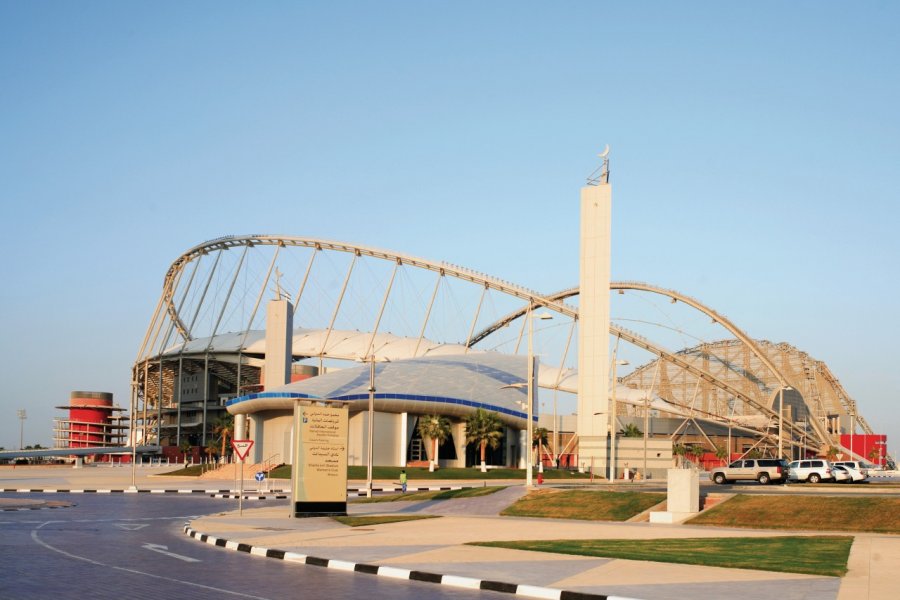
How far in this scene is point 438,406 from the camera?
104125 millimetres

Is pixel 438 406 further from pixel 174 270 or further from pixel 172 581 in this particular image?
pixel 172 581

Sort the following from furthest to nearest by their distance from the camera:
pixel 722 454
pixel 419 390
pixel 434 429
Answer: pixel 722 454
pixel 419 390
pixel 434 429

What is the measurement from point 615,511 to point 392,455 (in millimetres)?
66635

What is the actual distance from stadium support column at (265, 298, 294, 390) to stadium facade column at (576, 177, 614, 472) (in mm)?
41482

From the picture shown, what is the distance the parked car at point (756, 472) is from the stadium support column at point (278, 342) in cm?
6128

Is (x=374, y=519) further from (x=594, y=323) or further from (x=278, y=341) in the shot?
(x=278, y=341)

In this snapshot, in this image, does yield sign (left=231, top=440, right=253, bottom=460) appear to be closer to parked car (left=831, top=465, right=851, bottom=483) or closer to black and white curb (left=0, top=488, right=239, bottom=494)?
black and white curb (left=0, top=488, right=239, bottom=494)

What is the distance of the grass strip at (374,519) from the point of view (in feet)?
114

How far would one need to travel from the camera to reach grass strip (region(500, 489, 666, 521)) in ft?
126

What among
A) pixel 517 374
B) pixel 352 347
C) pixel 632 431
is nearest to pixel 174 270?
pixel 352 347

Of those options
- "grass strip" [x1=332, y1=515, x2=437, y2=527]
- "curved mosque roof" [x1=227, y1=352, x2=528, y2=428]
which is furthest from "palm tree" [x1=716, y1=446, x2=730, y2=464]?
"grass strip" [x1=332, y1=515, x2=437, y2=527]

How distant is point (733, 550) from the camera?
24.0m

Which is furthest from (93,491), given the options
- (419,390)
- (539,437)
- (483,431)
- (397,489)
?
(539,437)

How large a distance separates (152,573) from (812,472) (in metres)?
54.4
